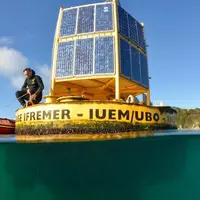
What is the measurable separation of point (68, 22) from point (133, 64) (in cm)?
453

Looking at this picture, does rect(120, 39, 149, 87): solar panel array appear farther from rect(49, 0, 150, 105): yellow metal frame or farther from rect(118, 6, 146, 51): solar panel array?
rect(118, 6, 146, 51): solar panel array

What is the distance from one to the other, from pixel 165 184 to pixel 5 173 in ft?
36.9

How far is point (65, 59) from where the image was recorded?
499 inches

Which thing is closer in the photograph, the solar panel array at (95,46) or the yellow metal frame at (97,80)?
the yellow metal frame at (97,80)

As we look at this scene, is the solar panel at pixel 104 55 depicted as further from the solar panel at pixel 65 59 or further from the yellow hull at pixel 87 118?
the yellow hull at pixel 87 118

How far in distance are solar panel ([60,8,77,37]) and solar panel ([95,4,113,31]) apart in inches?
55.6

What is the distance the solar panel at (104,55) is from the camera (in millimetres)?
11905

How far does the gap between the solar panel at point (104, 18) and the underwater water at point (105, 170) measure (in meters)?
6.43

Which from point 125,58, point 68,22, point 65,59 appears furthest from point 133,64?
point 68,22

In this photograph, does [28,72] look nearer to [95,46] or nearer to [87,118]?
[95,46]

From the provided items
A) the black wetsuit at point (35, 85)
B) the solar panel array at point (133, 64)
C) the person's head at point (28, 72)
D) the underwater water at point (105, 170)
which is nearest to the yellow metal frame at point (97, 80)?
the solar panel array at point (133, 64)

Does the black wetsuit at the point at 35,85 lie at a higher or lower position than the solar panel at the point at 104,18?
lower

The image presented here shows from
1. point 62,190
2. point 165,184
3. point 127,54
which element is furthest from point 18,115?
point 165,184

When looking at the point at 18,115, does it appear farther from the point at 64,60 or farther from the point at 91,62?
the point at 91,62
